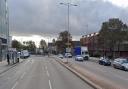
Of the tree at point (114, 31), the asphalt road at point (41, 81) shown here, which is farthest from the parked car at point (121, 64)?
the tree at point (114, 31)

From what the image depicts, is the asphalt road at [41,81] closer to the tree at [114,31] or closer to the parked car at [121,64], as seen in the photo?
the parked car at [121,64]

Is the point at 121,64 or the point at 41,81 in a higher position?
the point at 121,64

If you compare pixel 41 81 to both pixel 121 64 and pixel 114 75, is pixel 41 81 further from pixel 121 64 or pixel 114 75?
pixel 121 64

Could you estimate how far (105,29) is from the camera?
79.2 metres

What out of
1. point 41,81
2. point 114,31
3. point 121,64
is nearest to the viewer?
point 41,81

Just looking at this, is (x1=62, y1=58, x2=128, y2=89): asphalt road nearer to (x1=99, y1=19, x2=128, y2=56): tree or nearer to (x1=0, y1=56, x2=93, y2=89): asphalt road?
(x1=0, y1=56, x2=93, y2=89): asphalt road

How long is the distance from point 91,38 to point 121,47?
2262 inches

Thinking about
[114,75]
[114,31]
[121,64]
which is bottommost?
[114,75]

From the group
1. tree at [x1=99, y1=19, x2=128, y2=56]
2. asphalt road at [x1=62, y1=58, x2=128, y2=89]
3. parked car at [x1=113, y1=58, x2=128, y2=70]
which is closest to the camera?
asphalt road at [x1=62, y1=58, x2=128, y2=89]

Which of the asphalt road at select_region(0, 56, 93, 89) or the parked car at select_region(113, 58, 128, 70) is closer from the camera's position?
the asphalt road at select_region(0, 56, 93, 89)

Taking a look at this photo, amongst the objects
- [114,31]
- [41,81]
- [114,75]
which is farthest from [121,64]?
[114,31]

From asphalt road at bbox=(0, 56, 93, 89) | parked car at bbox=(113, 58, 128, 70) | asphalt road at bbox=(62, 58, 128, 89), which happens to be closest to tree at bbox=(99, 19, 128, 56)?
parked car at bbox=(113, 58, 128, 70)

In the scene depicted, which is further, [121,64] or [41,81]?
[121,64]

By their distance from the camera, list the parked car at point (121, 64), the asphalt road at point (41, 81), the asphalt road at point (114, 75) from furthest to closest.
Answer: the parked car at point (121, 64), the asphalt road at point (114, 75), the asphalt road at point (41, 81)
